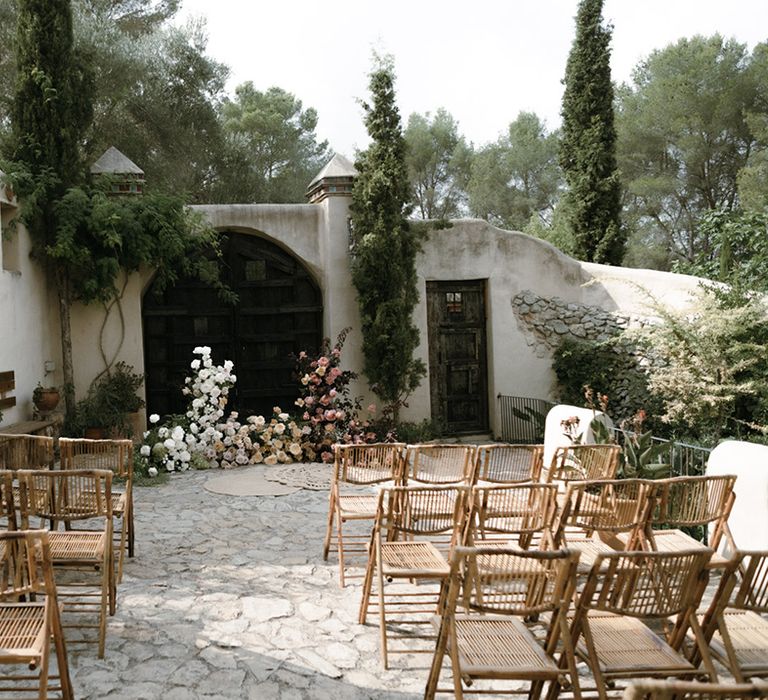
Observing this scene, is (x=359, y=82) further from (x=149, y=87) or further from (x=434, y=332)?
(x=149, y=87)

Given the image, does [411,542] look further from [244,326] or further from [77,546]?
[244,326]

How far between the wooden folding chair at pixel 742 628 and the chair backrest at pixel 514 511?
1100mm

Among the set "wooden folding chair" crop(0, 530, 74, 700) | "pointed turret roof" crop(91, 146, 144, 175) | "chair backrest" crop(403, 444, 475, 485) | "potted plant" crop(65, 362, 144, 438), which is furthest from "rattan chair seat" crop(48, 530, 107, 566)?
"pointed turret roof" crop(91, 146, 144, 175)

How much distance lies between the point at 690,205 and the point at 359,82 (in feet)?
48.6

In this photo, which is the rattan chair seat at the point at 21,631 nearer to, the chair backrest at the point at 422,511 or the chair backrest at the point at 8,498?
the chair backrest at the point at 8,498

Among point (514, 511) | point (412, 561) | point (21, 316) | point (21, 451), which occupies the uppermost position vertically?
point (21, 316)

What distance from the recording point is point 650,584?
9.11 ft

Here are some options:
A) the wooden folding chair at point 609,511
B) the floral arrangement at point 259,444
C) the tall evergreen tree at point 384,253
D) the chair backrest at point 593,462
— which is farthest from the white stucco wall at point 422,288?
the wooden folding chair at point 609,511

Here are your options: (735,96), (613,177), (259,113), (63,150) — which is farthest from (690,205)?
(63,150)

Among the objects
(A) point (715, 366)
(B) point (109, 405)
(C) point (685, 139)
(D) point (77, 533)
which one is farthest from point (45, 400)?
(C) point (685, 139)

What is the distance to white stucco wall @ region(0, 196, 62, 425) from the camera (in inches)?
314

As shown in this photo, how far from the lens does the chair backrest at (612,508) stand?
3.91 metres

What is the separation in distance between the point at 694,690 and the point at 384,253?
8.11m

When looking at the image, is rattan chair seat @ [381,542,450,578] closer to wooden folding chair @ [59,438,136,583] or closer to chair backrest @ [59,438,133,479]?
wooden folding chair @ [59,438,136,583]
